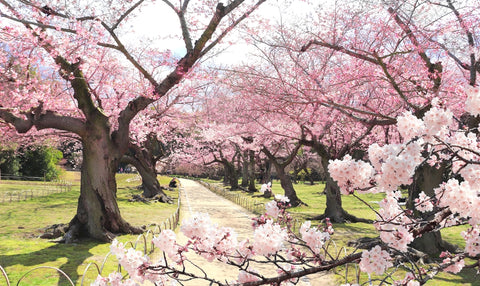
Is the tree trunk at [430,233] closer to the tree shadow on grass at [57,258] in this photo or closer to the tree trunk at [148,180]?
the tree shadow on grass at [57,258]

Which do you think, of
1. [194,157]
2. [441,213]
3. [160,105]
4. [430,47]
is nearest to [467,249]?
[441,213]

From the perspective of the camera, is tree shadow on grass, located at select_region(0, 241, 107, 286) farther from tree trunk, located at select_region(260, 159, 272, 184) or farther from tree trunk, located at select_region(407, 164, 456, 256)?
tree trunk, located at select_region(260, 159, 272, 184)

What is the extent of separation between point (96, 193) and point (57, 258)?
8.38 feet

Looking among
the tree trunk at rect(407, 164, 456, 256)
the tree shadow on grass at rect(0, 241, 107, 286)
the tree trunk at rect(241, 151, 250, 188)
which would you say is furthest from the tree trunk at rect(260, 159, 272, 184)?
the tree shadow on grass at rect(0, 241, 107, 286)

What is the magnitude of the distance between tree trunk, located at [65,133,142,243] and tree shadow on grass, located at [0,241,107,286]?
724 millimetres

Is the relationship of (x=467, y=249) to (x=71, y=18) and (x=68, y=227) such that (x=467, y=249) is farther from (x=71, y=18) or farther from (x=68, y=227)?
(x=68, y=227)

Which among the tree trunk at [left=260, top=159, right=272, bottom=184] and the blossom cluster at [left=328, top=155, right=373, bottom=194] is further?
the tree trunk at [left=260, top=159, right=272, bottom=184]

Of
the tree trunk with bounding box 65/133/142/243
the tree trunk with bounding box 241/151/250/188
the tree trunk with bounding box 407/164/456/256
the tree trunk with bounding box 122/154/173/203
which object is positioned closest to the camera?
the tree trunk with bounding box 407/164/456/256

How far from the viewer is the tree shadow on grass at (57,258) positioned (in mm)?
7926

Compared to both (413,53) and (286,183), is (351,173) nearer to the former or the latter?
(413,53)

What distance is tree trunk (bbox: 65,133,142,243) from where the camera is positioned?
11344 millimetres

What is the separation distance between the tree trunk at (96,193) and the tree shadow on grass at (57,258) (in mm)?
724

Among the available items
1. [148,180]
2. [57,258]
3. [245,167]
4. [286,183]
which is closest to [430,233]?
[57,258]

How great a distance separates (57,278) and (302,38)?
9966 mm
